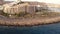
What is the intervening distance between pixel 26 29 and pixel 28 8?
148 mm

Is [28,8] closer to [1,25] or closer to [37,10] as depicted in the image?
[37,10]

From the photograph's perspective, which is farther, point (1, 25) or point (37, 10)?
point (37, 10)

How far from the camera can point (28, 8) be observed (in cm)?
69

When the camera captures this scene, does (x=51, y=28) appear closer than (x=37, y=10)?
Yes

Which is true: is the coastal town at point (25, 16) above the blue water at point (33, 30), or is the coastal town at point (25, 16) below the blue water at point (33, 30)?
above

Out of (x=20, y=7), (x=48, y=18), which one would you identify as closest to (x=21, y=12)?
(x=20, y=7)

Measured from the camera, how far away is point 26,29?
572 mm

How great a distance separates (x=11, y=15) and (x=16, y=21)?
0.08m

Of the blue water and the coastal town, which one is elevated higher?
the coastal town

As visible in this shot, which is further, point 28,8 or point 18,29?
point 28,8

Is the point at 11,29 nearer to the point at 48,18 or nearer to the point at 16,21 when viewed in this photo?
the point at 16,21

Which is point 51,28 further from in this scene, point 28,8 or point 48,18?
point 28,8

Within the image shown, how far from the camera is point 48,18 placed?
2.06 ft

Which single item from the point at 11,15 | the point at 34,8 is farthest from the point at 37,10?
the point at 11,15
